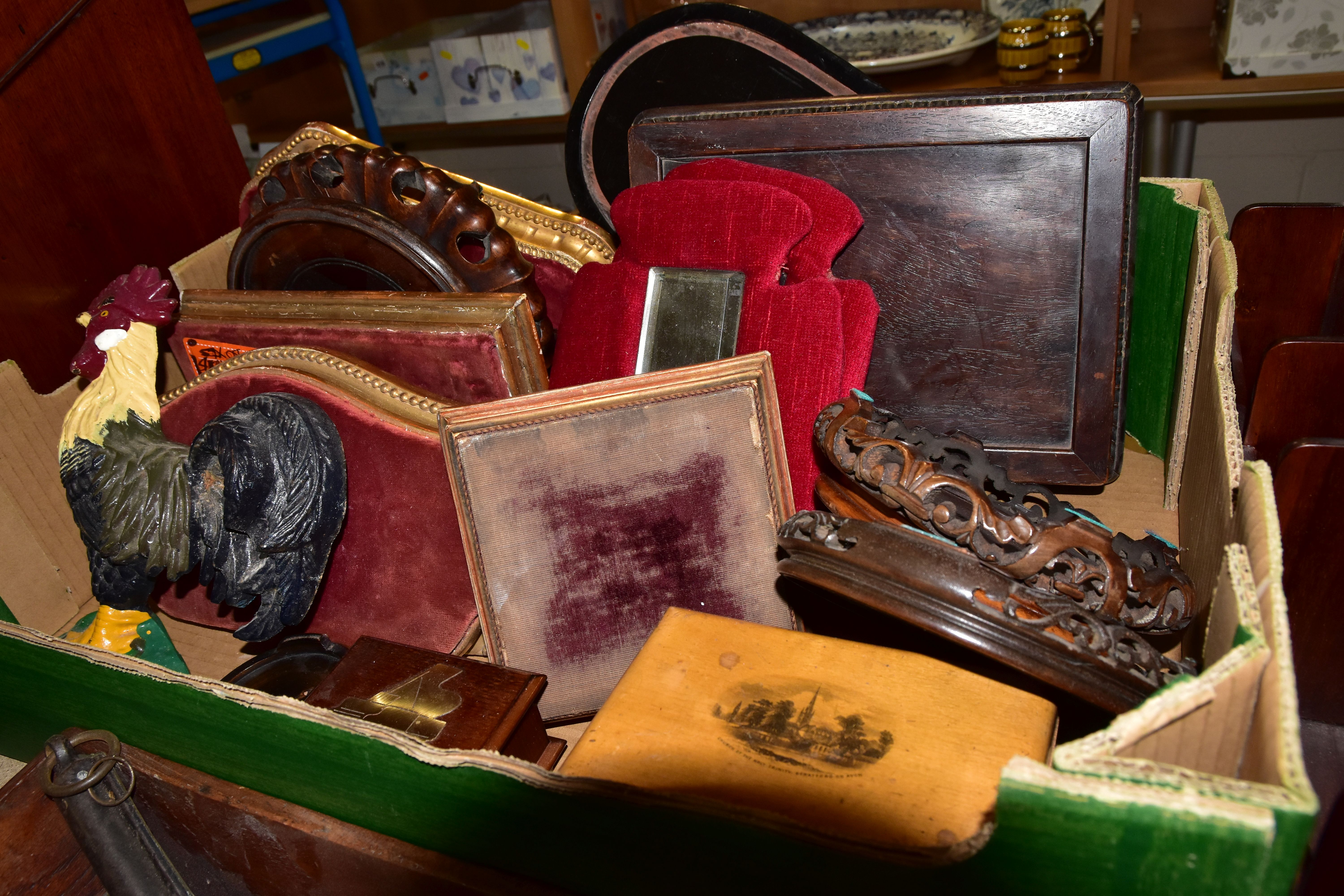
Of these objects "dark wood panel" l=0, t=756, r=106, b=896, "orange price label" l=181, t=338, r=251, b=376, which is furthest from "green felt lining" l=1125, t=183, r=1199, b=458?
"dark wood panel" l=0, t=756, r=106, b=896

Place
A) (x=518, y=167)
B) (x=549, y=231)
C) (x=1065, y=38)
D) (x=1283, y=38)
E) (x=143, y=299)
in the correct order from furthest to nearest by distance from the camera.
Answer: (x=518, y=167) < (x=1065, y=38) < (x=1283, y=38) < (x=549, y=231) < (x=143, y=299)

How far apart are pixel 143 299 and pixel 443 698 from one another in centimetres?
68

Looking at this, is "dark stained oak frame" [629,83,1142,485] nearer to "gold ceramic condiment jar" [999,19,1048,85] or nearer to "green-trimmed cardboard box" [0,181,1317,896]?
"green-trimmed cardboard box" [0,181,1317,896]

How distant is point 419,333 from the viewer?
1094 millimetres

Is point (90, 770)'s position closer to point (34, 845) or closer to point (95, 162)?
point (34, 845)

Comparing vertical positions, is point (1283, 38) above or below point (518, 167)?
above

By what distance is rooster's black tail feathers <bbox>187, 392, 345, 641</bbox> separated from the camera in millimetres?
945

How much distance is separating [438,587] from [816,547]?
55cm

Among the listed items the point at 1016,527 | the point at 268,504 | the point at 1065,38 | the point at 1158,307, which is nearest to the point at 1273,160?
the point at 1065,38

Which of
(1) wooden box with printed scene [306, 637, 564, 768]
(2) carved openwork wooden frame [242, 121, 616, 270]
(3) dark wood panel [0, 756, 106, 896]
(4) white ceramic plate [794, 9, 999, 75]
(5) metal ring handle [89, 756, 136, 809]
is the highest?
(4) white ceramic plate [794, 9, 999, 75]

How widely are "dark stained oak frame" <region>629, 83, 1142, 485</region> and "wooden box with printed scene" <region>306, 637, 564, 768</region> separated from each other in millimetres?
613

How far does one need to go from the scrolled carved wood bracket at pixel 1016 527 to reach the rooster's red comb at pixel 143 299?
2.92 feet

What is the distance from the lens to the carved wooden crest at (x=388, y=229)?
1.12 m

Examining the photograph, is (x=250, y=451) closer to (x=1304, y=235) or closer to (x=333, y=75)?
(x=1304, y=235)
